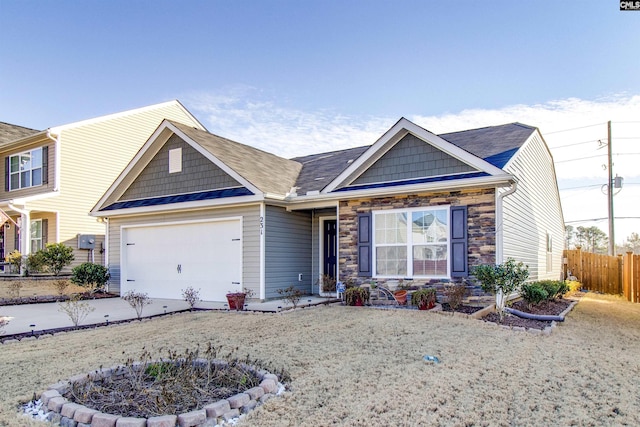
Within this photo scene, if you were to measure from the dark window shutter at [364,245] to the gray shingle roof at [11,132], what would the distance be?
1690 centimetres

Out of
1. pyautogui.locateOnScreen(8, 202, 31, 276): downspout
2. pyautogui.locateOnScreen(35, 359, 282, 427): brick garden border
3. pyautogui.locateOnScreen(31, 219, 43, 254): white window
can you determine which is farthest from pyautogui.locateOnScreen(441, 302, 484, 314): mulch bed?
pyautogui.locateOnScreen(31, 219, 43, 254): white window

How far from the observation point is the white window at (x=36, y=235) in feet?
58.6

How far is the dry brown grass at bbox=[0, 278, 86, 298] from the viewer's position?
13.6 metres

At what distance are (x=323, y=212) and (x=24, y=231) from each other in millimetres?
11638

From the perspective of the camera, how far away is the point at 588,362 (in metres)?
5.85

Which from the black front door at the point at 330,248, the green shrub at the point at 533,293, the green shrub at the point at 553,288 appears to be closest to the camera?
the green shrub at the point at 533,293

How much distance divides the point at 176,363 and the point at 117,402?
1.04 meters

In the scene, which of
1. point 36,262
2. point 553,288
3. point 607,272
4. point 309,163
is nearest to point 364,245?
point 553,288

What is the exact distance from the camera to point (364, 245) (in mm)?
10914

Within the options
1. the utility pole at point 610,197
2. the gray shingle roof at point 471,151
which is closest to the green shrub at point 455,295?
the gray shingle roof at point 471,151

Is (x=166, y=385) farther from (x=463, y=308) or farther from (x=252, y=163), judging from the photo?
(x=252, y=163)

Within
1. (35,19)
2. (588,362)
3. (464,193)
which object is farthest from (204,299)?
(35,19)

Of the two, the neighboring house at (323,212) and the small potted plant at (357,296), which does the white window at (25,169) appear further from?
the small potted plant at (357,296)

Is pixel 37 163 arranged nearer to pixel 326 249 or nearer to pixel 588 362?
pixel 326 249
